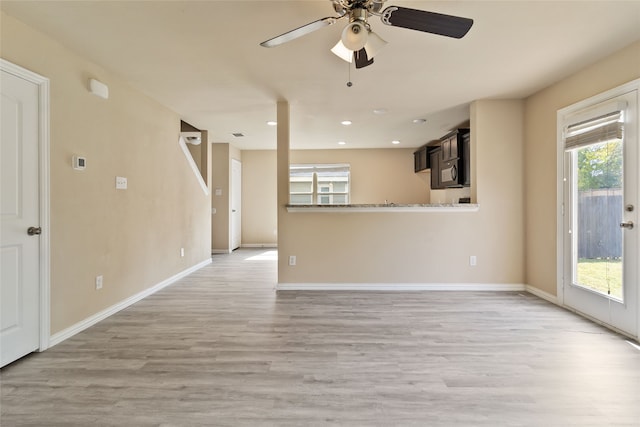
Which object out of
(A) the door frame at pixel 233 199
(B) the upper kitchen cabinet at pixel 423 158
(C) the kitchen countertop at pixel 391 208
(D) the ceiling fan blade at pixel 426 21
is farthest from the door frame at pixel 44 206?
(B) the upper kitchen cabinet at pixel 423 158

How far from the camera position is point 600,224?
284 centimetres

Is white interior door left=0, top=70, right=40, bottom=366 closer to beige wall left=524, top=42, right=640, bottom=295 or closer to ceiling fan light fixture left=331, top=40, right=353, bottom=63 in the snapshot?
ceiling fan light fixture left=331, top=40, right=353, bottom=63

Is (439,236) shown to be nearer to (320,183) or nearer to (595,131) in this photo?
(595,131)

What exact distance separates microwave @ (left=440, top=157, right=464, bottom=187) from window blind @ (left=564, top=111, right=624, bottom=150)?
162cm

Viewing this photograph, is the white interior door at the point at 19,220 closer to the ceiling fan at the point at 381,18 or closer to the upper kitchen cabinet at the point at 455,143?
the ceiling fan at the point at 381,18

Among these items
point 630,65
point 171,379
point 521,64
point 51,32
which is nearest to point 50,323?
point 171,379

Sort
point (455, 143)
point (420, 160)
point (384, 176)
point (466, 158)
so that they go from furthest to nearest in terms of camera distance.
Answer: point (384, 176)
point (420, 160)
point (455, 143)
point (466, 158)

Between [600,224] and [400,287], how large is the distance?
209cm

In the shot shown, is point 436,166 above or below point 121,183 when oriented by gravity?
above

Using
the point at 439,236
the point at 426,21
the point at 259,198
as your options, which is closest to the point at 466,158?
the point at 439,236

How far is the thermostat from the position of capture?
262 cm

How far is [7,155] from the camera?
2.06 m

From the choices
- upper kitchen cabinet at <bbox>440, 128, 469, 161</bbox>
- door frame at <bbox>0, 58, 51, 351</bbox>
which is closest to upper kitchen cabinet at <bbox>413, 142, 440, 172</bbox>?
upper kitchen cabinet at <bbox>440, 128, 469, 161</bbox>

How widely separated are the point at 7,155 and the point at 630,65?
4697 mm
